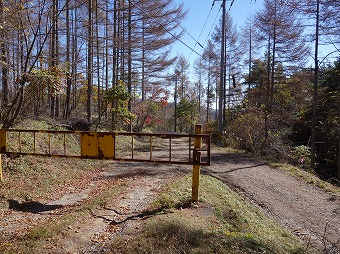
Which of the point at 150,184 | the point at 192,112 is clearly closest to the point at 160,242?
the point at 150,184

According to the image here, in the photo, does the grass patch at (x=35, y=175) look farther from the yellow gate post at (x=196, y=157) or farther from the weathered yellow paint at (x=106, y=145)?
the yellow gate post at (x=196, y=157)

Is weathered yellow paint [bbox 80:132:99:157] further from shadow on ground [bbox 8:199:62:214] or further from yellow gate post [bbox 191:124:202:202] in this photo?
yellow gate post [bbox 191:124:202:202]

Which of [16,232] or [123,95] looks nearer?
[16,232]

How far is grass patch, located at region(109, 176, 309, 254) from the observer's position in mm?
3555

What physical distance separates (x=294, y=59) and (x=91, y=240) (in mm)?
17501

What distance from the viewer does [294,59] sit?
17.3m

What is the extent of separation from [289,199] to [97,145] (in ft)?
19.8

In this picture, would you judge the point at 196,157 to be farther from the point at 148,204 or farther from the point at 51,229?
the point at 51,229

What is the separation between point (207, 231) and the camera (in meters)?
4.11

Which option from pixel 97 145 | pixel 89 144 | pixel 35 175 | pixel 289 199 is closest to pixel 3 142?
pixel 35 175

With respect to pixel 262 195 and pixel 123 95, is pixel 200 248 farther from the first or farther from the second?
Answer: pixel 123 95

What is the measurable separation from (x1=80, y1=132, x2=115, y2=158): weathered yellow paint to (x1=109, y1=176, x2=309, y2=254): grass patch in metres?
1.47

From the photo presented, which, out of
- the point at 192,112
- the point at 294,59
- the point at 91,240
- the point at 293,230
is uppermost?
the point at 294,59

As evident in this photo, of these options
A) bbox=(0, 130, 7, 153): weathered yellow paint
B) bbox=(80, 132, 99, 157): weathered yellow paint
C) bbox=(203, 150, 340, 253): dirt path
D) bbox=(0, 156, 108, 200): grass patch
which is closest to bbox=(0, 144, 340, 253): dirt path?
bbox=(203, 150, 340, 253): dirt path
